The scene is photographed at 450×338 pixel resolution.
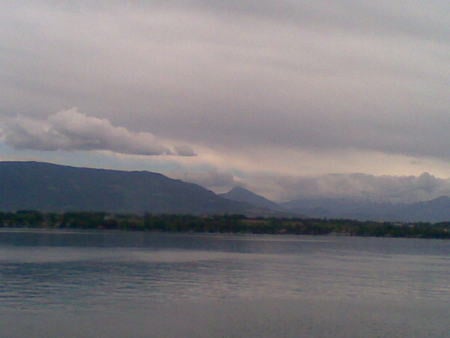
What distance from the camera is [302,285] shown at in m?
49.7

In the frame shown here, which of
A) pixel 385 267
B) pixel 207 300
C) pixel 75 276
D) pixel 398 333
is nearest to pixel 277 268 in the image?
pixel 385 267

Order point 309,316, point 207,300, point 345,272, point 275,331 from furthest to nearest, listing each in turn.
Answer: point 345,272, point 207,300, point 309,316, point 275,331

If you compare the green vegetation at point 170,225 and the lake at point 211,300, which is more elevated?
the green vegetation at point 170,225

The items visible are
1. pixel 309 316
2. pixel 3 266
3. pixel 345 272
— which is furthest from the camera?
pixel 345 272

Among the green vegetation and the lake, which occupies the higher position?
the green vegetation

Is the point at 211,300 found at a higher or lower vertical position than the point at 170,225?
lower

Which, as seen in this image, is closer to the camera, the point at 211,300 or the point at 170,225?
the point at 211,300

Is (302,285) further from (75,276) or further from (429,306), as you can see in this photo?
(75,276)

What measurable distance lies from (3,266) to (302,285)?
2489 cm

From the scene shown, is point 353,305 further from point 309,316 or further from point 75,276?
point 75,276

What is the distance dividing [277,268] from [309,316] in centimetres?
2868

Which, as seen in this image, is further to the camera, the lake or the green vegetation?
the green vegetation

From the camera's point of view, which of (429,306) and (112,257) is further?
(112,257)

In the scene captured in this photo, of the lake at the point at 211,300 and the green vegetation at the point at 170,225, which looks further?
the green vegetation at the point at 170,225
